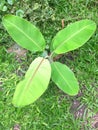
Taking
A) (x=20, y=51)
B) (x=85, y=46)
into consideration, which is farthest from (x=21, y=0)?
(x=85, y=46)

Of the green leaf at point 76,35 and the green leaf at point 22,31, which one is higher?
the green leaf at point 22,31

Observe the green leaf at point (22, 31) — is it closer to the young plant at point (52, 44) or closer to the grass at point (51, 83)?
the young plant at point (52, 44)

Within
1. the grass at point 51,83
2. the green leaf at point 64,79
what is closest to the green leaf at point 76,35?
the green leaf at point 64,79

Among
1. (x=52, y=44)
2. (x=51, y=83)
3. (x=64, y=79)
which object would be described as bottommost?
(x=51, y=83)

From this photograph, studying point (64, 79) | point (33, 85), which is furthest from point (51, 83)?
point (33, 85)

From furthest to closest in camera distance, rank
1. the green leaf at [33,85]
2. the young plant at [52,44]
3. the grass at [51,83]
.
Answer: the grass at [51,83]
the young plant at [52,44]
the green leaf at [33,85]

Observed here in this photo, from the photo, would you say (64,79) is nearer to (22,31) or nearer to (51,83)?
(51,83)

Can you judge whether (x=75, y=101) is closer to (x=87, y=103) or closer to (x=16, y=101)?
(x=87, y=103)
